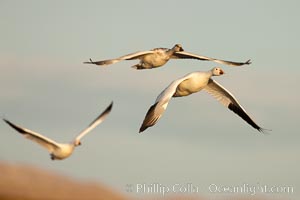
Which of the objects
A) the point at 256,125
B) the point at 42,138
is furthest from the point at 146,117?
the point at 256,125

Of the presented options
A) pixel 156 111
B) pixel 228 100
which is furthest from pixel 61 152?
pixel 228 100

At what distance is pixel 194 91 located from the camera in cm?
2983

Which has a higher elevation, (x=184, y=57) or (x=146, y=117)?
(x=184, y=57)

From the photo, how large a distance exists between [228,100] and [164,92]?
4.15 meters

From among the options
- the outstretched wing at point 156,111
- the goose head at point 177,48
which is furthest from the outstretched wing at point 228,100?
the outstretched wing at point 156,111

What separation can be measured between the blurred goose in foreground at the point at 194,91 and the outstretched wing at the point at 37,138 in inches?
88.5

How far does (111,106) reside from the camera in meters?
28.1

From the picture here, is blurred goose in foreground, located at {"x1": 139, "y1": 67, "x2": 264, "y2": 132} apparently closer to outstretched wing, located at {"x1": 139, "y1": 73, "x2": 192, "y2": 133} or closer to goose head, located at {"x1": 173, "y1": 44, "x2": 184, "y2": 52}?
outstretched wing, located at {"x1": 139, "y1": 73, "x2": 192, "y2": 133}

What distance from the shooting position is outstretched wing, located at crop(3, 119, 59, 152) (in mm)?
26422

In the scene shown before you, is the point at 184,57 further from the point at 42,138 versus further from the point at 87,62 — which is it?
the point at 42,138

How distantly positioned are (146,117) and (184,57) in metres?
4.37

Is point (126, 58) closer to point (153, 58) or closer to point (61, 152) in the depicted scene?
point (153, 58)

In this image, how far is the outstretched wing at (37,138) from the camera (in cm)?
2642

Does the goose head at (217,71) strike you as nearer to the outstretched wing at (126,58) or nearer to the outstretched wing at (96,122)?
the outstretched wing at (126,58)
